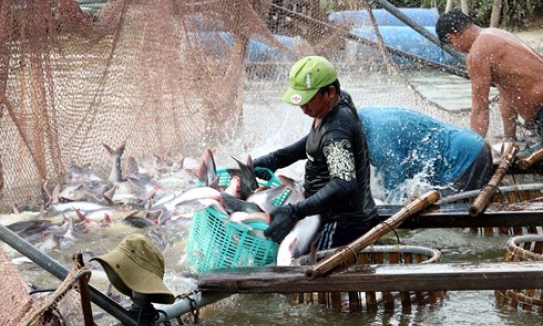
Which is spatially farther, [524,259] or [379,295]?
[379,295]

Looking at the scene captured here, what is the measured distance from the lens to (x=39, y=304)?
335cm

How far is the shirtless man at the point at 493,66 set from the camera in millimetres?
8039

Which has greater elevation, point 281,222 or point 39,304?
point 39,304

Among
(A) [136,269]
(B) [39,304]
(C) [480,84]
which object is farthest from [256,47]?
(B) [39,304]

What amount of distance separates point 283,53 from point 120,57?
2.30 m

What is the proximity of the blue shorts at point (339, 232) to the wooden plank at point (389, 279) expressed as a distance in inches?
31.5

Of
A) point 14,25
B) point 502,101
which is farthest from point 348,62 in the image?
point 14,25

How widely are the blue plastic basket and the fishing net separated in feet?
5.32

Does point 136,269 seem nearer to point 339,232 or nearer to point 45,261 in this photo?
point 45,261

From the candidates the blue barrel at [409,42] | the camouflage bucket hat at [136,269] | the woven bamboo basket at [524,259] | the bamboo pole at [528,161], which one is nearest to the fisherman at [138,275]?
the camouflage bucket hat at [136,269]

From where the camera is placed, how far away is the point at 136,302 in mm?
3893

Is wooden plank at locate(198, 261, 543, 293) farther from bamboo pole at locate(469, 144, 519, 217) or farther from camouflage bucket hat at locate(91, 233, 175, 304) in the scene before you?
bamboo pole at locate(469, 144, 519, 217)

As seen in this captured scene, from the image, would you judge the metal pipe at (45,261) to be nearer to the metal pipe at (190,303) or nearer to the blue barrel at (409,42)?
the metal pipe at (190,303)

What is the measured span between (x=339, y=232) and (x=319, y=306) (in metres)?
0.46
